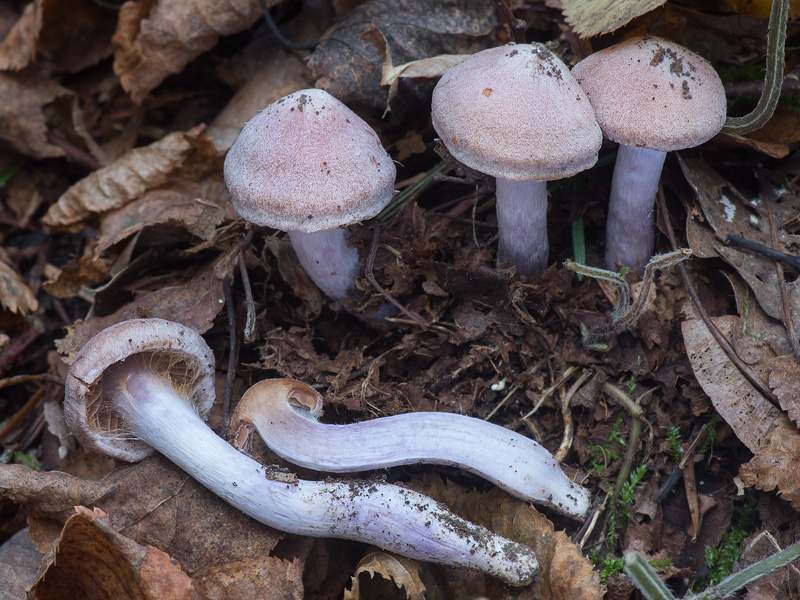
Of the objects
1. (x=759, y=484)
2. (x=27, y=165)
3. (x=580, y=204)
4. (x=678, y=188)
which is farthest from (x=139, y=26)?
(x=759, y=484)

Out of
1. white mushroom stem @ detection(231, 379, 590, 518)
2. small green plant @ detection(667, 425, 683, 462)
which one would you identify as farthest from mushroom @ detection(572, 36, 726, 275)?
white mushroom stem @ detection(231, 379, 590, 518)

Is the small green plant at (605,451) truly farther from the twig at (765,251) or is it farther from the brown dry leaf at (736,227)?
the twig at (765,251)

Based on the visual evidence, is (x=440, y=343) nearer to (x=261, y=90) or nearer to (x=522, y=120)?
(x=522, y=120)

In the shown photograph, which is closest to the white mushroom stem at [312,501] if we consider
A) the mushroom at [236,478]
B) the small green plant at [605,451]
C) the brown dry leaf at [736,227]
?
the mushroom at [236,478]

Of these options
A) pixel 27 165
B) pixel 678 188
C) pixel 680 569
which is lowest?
pixel 680 569

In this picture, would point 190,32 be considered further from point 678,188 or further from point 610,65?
point 678,188

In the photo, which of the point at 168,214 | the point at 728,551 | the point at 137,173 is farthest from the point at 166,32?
the point at 728,551
